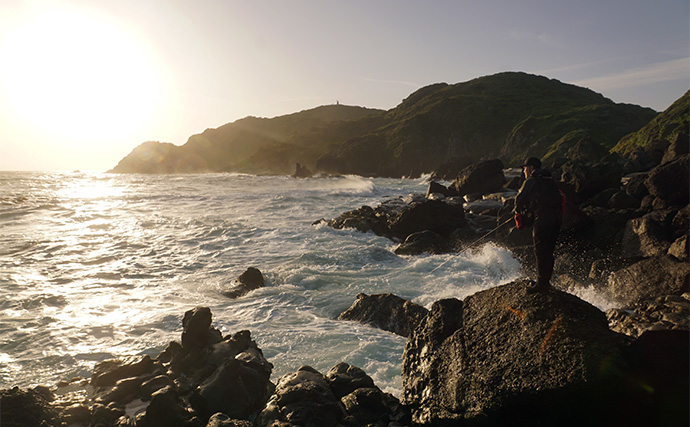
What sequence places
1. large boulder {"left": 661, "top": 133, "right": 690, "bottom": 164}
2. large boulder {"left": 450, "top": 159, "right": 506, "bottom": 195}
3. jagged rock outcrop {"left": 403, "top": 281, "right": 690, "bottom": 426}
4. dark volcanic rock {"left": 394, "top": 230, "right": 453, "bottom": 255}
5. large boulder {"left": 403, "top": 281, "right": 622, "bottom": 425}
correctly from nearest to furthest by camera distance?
1. jagged rock outcrop {"left": 403, "top": 281, "right": 690, "bottom": 426}
2. large boulder {"left": 403, "top": 281, "right": 622, "bottom": 425}
3. dark volcanic rock {"left": 394, "top": 230, "right": 453, "bottom": 255}
4. large boulder {"left": 661, "top": 133, "right": 690, "bottom": 164}
5. large boulder {"left": 450, "top": 159, "right": 506, "bottom": 195}

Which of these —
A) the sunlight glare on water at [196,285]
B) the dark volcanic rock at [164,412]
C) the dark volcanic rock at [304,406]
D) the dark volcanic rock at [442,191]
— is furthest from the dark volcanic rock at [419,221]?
the dark volcanic rock at [164,412]

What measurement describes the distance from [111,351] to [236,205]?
30.2 m

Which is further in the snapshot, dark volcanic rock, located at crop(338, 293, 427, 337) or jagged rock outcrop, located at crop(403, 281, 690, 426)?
dark volcanic rock, located at crop(338, 293, 427, 337)

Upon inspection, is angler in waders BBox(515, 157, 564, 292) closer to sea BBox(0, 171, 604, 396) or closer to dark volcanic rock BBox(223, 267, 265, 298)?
sea BBox(0, 171, 604, 396)

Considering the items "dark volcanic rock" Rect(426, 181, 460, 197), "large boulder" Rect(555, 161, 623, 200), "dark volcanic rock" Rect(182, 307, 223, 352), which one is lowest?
"dark volcanic rock" Rect(182, 307, 223, 352)

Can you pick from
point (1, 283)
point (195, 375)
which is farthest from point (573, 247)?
point (1, 283)

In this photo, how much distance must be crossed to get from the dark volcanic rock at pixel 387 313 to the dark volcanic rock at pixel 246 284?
4.14 m

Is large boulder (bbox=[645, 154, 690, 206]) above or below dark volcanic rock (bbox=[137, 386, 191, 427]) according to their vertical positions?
above

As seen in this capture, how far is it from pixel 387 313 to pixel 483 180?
75.6 feet

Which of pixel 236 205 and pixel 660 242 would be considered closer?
pixel 660 242

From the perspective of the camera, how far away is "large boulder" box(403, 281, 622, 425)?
439 cm

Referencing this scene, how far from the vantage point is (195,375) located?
269 inches

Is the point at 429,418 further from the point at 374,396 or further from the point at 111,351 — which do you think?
the point at 111,351

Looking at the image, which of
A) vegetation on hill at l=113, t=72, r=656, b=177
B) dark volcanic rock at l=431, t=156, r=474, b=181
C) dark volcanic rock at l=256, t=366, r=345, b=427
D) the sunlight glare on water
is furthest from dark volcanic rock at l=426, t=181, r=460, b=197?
vegetation on hill at l=113, t=72, r=656, b=177
